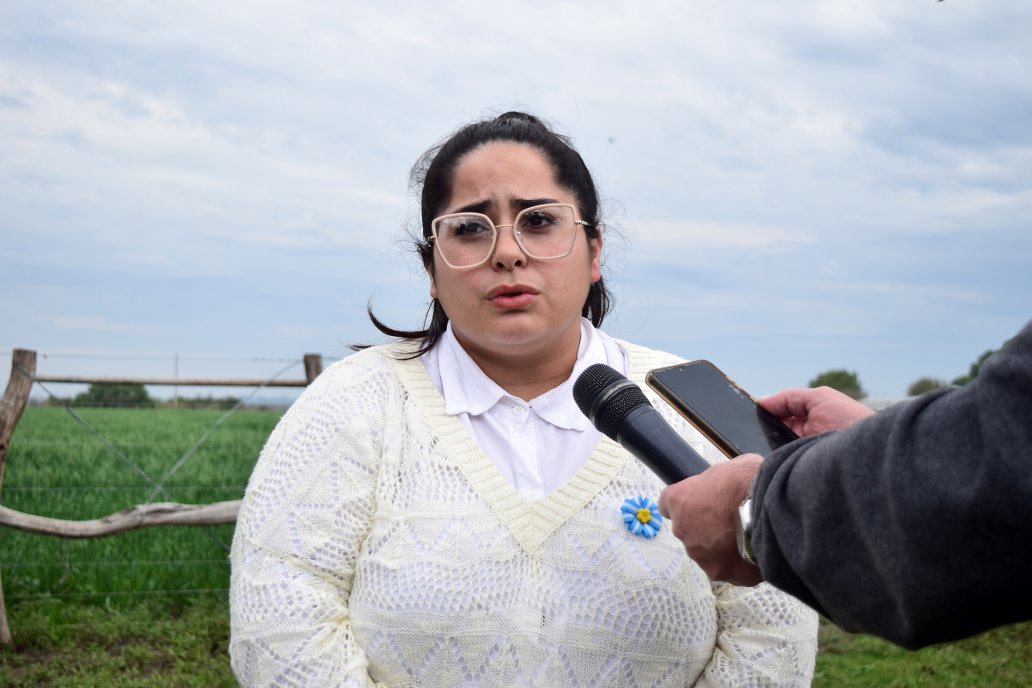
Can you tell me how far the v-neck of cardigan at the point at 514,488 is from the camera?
252 cm

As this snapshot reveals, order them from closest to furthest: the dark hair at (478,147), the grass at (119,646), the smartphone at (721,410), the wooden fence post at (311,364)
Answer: the smartphone at (721,410), the dark hair at (478,147), the grass at (119,646), the wooden fence post at (311,364)

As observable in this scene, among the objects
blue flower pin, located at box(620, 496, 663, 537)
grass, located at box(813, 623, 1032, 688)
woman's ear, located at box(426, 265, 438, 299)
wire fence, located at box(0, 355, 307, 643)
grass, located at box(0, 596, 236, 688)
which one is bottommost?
grass, located at box(813, 623, 1032, 688)

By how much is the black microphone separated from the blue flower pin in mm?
627

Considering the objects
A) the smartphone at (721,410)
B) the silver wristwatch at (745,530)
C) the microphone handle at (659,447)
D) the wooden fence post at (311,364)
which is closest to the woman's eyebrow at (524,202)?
the smartphone at (721,410)

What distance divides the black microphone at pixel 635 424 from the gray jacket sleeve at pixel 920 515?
0.35m

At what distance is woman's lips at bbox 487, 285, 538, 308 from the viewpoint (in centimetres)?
262

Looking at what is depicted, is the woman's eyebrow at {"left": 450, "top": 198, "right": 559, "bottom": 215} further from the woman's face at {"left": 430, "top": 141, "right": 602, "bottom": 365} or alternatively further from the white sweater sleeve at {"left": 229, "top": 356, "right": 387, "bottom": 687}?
the white sweater sleeve at {"left": 229, "top": 356, "right": 387, "bottom": 687}

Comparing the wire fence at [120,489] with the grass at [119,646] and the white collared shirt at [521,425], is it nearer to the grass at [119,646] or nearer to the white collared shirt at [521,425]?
the grass at [119,646]

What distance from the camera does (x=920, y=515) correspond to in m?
1.24

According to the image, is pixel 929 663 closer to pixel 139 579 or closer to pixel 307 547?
pixel 307 547

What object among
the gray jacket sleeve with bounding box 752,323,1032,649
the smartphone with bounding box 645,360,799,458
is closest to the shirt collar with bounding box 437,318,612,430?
the smartphone with bounding box 645,360,799,458

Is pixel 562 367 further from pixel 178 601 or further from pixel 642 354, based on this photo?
pixel 178 601

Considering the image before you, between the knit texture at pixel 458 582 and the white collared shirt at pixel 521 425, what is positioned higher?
the white collared shirt at pixel 521 425

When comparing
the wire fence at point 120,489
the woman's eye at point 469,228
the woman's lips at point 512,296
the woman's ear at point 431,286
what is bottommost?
the wire fence at point 120,489
